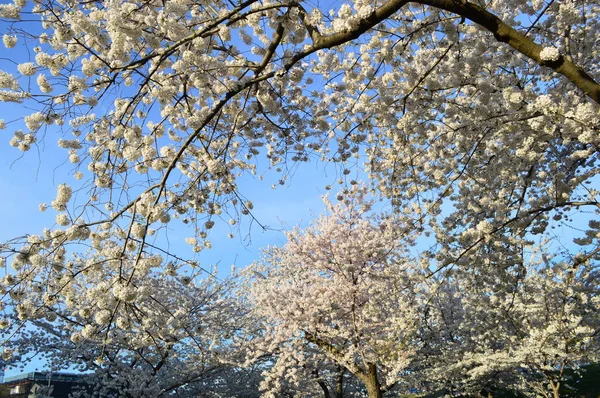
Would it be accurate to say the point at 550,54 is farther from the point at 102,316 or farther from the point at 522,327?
the point at 522,327

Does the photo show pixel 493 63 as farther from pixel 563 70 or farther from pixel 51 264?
pixel 51 264

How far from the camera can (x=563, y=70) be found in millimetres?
3525

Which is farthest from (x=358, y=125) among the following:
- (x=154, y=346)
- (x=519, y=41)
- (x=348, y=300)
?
(x=154, y=346)

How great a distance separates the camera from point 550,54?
338 cm

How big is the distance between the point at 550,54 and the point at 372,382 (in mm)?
10091

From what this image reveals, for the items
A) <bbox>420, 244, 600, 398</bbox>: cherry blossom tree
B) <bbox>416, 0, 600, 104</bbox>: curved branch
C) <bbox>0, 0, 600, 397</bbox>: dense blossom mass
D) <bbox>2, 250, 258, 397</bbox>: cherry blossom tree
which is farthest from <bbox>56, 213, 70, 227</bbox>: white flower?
<bbox>2, 250, 258, 397</bbox>: cherry blossom tree

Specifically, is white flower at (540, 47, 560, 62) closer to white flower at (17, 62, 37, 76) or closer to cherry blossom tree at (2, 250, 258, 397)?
white flower at (17, 62, 37, 76)

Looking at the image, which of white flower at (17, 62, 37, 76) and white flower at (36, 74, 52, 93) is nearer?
white flower at (17, 62, 37, 76)

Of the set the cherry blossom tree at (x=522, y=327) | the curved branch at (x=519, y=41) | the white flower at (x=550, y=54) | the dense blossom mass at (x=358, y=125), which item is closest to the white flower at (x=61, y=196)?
the dense blossom mass at (x=358, y=125)

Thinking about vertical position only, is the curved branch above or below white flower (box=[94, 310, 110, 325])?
above

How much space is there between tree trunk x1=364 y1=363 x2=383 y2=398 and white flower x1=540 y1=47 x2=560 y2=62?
988 centimetres

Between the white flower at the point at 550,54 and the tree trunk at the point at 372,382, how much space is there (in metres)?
9.88

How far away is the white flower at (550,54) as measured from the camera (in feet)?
11.0

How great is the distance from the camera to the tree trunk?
1138 centimetres
